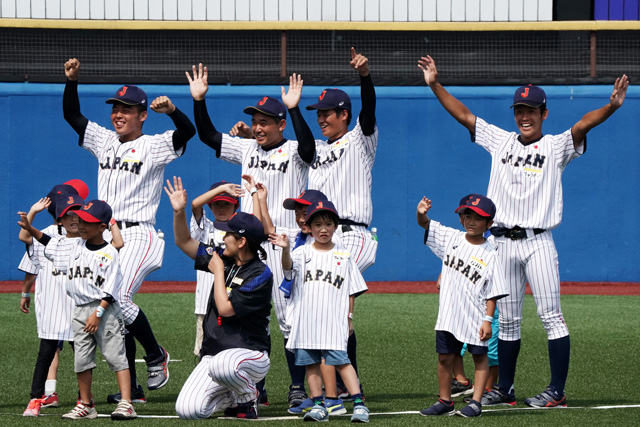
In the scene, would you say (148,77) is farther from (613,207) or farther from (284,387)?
(284,387)

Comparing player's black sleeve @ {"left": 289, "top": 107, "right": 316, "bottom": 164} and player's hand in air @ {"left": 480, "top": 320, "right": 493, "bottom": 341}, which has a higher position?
player's black sleeve @ {"left": 289, "top": 107, "right": 316, "bottom": 164}

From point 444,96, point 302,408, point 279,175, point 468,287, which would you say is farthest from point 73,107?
point 468,287

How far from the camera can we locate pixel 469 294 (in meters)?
6.84

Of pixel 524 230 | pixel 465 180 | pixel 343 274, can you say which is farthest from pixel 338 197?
pixel 465 180

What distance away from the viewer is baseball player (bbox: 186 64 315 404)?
7348 mm

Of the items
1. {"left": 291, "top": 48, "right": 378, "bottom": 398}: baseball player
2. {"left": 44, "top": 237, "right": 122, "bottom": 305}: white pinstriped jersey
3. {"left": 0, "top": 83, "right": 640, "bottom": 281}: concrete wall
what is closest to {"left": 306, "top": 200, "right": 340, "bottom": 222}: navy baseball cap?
{"left": 291, "top": 48, "right": 378, "bottom": 398}: baseball player

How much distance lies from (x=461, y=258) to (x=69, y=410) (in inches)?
111

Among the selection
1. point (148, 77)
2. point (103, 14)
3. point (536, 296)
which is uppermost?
point (103, 14)

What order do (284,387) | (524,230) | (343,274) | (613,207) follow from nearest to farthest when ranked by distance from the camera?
(343,274) → (524,230) → (284,387) → (613,207)

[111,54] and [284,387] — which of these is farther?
[111,54]

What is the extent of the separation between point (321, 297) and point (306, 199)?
0.68 m

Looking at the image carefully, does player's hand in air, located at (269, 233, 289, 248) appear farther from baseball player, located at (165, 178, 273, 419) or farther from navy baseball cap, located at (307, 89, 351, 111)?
navy baseball cap, located at (307, 89, 351, 111)

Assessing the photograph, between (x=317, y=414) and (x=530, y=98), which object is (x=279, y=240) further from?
(x=530, y=98)

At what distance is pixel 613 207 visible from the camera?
15258 millimetres
